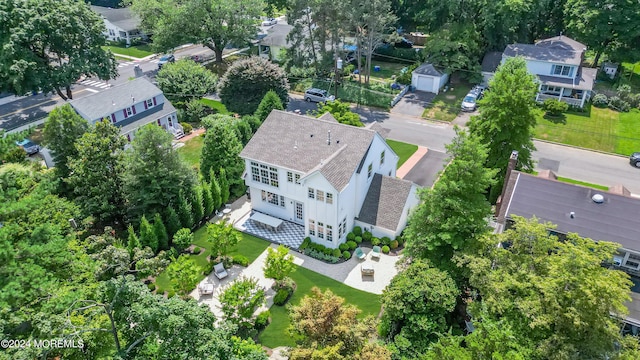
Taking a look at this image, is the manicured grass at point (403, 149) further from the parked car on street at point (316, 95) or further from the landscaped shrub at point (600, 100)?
the landscaped shrub at point (600, 100)

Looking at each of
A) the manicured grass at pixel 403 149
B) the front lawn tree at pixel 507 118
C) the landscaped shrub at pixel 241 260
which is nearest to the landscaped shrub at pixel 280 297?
the landscaped shrub at pixel 241 260

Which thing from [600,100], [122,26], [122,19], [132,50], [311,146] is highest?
[122,19]

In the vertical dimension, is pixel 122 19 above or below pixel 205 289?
above

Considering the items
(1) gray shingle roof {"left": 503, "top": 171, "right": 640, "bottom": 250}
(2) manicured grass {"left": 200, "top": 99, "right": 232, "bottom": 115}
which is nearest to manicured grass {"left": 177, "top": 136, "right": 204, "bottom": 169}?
(2) manicured grass {"left": 200, "top": 99, "right": 232, "bottom": 115}

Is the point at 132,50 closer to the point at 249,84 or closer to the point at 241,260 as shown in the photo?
the point at 249,84

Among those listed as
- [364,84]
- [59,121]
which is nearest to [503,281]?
[59,121]

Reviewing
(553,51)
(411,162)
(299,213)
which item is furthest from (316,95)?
(553,51)
